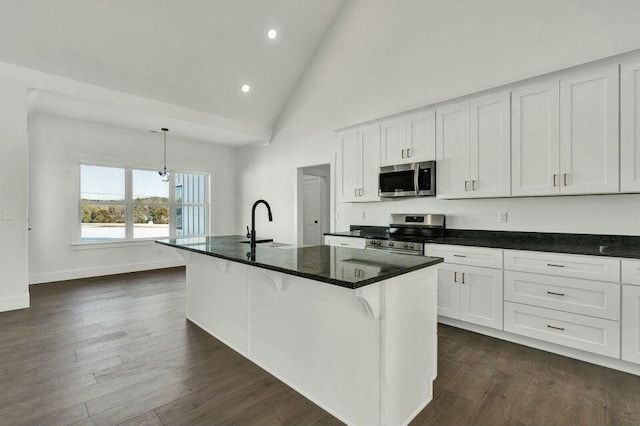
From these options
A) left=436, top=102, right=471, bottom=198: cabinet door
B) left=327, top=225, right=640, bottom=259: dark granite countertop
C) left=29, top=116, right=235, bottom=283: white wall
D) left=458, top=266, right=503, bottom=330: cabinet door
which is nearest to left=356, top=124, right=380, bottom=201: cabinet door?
left=436, top=102, right=471, bottom=198: cabinet door

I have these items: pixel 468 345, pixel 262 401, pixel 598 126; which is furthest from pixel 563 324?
pixel 262 401

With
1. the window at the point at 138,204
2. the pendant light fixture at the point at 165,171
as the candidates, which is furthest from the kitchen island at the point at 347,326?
the window at the point at 138,204

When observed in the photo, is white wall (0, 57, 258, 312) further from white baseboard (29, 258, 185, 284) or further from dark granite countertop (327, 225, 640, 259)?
dark granite countertop (327, 225, 640, 259)

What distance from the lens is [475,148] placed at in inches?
127

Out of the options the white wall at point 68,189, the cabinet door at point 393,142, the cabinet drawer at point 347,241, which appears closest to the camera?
the cabinet door at point 393,142

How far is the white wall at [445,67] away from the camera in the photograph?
9.32 ft

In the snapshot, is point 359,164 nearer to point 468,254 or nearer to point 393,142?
point 393,142

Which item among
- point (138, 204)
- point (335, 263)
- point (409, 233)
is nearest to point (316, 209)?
point (409, 233)

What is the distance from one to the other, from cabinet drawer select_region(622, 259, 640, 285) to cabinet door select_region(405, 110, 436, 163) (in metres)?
1.88

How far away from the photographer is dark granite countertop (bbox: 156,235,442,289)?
144cm

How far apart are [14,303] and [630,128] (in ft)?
21.3

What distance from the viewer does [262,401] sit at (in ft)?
6.37

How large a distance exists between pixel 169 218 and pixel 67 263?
185 cm

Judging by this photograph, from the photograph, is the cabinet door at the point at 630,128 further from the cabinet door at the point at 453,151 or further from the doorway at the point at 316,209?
the doorway at the point at 316,209
